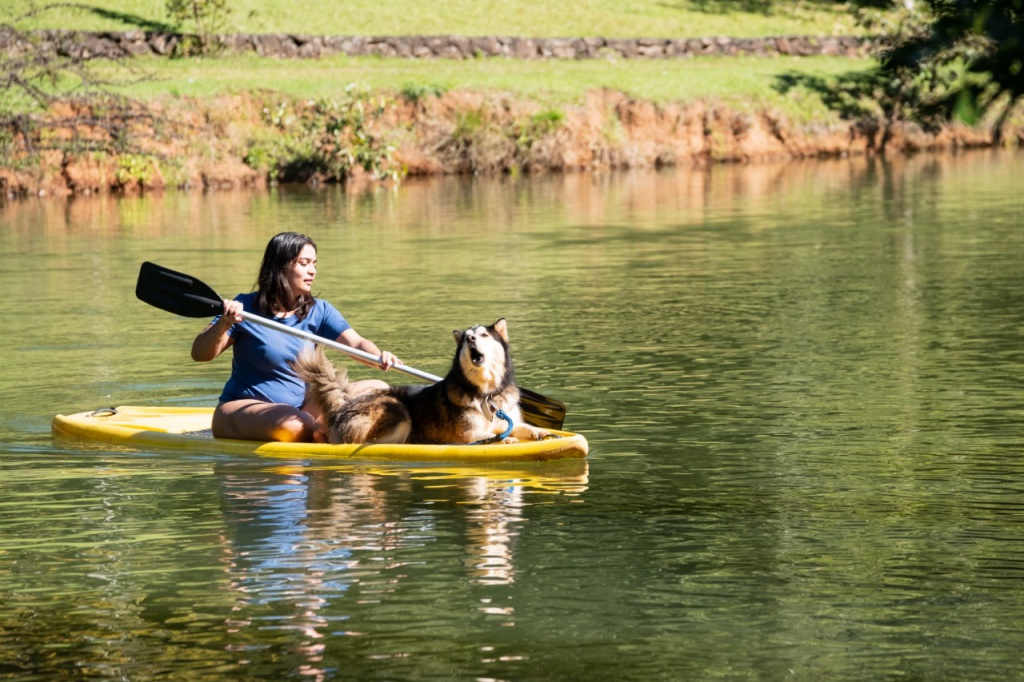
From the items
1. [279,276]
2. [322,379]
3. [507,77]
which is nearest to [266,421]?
[322,379]

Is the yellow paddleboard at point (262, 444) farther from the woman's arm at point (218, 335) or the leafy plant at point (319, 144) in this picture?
the leafy plant at point (319, 144)

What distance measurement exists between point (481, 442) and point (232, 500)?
4.97ft

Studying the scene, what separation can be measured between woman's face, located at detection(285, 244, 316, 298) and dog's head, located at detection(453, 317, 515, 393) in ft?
3.26

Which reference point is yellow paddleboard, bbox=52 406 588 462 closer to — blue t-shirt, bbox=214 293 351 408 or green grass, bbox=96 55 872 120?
blue t-shirt, bbox=214 293 351 408

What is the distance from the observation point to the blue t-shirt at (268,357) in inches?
364

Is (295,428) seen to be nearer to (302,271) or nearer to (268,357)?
(268,357)

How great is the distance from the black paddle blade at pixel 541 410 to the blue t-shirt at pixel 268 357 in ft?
3.92

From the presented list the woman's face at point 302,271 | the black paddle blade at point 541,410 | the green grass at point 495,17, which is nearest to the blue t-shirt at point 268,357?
the woman's face at point 302,271

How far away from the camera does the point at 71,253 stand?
21.5m

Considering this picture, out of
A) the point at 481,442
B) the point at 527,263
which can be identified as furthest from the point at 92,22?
the point at 481,442

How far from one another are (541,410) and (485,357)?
1.05m

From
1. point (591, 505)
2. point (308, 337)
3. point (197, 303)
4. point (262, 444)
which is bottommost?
point (591, 505)

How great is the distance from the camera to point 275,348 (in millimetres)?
9266

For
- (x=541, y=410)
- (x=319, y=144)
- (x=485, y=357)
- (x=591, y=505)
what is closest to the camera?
(x=591, y=505)
